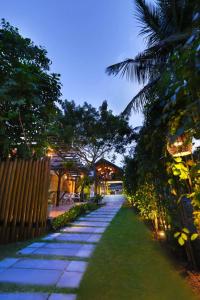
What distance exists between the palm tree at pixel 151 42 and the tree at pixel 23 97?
2382mm

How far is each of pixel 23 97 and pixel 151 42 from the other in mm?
4651

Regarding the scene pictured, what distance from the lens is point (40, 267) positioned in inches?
131

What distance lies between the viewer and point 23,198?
510 cm

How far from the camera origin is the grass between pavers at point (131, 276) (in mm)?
2539

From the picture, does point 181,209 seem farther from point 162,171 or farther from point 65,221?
point 65,221

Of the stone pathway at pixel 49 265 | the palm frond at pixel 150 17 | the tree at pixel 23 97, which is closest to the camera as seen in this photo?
the stone pathway at pixel 49 265

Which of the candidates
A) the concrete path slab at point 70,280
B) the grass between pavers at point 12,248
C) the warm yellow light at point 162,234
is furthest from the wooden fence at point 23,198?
the warm yellow light at point 162,234

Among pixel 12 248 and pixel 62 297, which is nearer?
pixel 62 297

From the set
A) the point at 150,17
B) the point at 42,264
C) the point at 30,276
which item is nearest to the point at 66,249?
the point at 42,264

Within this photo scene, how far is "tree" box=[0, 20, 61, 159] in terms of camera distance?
5.32 metres

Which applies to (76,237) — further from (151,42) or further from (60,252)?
(151,42)

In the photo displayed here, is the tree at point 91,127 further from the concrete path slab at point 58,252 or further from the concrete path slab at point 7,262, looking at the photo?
the concrete path slab at point 7,262

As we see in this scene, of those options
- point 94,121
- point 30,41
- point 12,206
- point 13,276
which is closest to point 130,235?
point 12,206

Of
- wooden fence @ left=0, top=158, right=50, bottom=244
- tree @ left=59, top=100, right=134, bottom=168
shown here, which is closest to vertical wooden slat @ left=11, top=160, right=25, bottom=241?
wooden fence @ left=0, top=158, right=50, bottom=244
